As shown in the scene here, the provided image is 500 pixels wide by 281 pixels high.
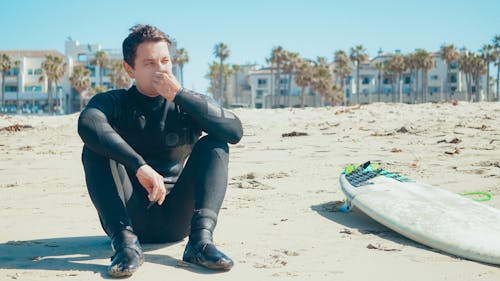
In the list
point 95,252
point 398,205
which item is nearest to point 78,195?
point 95,252

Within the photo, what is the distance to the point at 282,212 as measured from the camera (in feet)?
15.2

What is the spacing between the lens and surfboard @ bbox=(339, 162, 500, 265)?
10.8ft

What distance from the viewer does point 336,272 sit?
2992 mm

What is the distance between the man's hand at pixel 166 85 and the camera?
3.20 metres

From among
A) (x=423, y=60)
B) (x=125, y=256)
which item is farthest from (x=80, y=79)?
(x=125, y=256)

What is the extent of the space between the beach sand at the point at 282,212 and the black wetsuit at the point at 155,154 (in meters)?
0.27

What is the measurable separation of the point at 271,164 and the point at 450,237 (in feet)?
14.6

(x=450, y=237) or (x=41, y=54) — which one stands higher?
(x=41, y=54)

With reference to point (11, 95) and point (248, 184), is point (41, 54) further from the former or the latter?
point (248, 184)

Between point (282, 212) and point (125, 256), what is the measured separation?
195cm

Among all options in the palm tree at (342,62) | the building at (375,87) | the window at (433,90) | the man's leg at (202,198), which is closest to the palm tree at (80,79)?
the building at (375,87)

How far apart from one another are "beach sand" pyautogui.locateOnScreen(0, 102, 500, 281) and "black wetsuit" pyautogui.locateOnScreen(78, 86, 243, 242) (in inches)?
10.6

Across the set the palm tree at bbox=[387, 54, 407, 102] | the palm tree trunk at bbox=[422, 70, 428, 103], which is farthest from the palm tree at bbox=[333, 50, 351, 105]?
the palm tree trunk at bbox=[422, 70, 428, 103]

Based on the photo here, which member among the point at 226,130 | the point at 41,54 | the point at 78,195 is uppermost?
the point at 41,54
